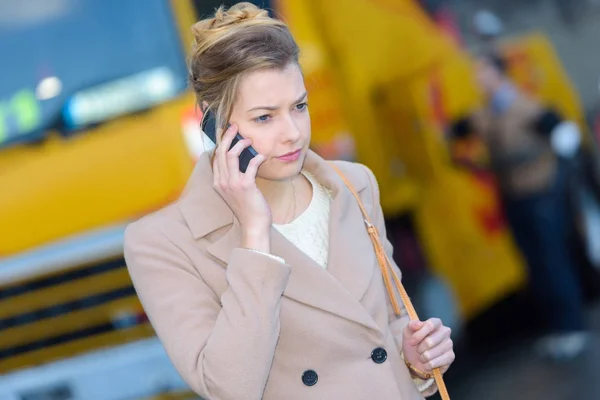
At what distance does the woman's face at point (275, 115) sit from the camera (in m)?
1.83

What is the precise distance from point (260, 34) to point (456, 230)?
10.9 feet

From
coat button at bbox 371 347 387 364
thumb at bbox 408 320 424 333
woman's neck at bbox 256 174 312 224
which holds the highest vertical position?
woman's neck at bbox 256 174 312 224

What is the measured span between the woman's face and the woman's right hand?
0.04m

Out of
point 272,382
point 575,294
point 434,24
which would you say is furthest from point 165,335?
point 575,294

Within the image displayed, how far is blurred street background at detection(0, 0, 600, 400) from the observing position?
3861 millimetres

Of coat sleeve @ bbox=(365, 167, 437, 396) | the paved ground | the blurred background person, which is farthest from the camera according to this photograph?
Result: the blurred background person

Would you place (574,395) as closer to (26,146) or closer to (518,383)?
(518,383)

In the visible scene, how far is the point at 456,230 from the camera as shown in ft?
16.5

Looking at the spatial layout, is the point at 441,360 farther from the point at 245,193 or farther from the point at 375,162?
the point at 375,162

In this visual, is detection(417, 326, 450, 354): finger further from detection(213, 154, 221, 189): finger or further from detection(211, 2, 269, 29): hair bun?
detection(211, 2, 269, 29): hair bun

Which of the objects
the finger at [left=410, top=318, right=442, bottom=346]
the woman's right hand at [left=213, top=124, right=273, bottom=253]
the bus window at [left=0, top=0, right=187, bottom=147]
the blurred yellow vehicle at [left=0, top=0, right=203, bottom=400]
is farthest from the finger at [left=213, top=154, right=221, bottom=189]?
the bus window at [left=0, top=0, right=187, bottom=147]

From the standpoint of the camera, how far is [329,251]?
6.51 ft

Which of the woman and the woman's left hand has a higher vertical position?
the woman

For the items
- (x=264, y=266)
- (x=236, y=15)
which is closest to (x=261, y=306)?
(x=264, y=266)
